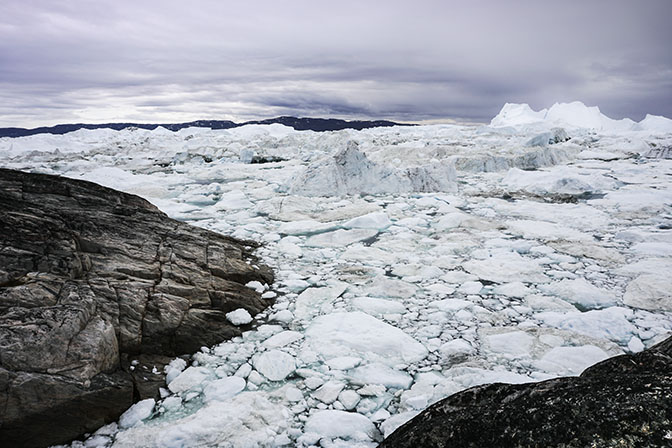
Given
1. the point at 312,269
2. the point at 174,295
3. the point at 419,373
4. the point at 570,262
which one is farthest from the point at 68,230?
the point at 570,262

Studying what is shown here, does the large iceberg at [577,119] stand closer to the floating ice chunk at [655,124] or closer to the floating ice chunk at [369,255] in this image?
the floating ice chunk at [655,124]

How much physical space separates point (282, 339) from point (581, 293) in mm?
3281

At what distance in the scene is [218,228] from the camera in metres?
6.72

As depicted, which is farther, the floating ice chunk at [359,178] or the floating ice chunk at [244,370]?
the floating ice chunk at [359,178]

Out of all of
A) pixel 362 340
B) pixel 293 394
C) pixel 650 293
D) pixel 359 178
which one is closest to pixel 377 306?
pixel 362 340

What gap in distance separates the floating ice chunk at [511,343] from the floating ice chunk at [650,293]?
152 cm

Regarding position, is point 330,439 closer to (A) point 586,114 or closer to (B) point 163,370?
(B) point 163,370

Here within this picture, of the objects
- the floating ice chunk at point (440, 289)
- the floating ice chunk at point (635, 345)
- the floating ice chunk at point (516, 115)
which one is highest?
the floating ice chunk at point (516, 115)

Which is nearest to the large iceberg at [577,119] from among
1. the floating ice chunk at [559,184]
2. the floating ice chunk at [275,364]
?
the floating ice chunk at [559,184]

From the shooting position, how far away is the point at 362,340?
332cm

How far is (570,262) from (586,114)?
51.2 m

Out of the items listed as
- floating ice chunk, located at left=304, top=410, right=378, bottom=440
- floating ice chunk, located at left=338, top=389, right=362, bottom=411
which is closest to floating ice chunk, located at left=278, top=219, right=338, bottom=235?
floating ice chunk, located at left=338, top=389, right=362, bottom=411

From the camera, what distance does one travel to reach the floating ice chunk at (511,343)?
3.15 m

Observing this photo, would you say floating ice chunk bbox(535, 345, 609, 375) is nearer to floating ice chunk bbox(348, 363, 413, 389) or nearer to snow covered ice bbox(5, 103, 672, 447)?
snow covered ice bbox(5, 103, 672, 447)
